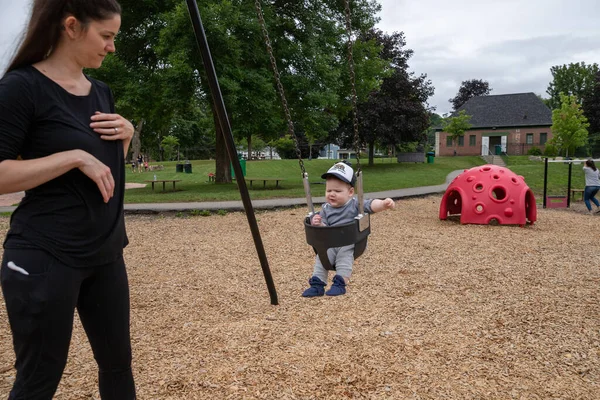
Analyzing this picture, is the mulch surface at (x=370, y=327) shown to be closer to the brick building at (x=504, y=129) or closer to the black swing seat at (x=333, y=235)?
the black swing seat at (x=333, y=235)

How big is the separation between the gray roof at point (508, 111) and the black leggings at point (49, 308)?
2047 inches

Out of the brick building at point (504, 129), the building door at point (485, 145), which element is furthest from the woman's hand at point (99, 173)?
the building door at point (485, 145)

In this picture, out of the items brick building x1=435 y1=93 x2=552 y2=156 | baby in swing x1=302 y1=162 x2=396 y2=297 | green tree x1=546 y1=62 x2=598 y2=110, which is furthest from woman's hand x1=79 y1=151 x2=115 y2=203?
green tree x1=546 y1=62 x2=598 y2=110

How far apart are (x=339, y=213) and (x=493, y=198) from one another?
7.64 m

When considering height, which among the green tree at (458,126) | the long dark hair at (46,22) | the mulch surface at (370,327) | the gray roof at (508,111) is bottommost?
the mulch surface at (370,327)

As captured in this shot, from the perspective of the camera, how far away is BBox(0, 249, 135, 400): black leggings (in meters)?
1.48

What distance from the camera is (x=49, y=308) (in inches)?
59.6

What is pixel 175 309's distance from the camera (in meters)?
Result: 4.81

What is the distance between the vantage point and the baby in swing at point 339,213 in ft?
9.64

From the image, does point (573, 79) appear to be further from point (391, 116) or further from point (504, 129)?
point (391, 116)

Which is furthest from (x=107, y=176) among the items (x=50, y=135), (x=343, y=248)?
(x=343, y=248)

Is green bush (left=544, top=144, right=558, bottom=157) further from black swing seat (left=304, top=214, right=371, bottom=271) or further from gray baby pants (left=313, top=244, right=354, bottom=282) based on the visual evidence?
black swing seat (left=304, top=214, right=371, bottom=271)

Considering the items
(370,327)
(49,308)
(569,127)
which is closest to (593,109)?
(569,127)

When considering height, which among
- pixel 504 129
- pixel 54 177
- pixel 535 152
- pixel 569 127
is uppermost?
pixel 504 129
